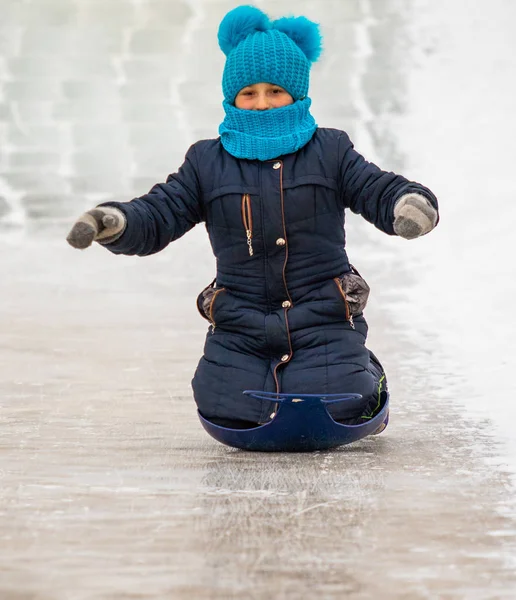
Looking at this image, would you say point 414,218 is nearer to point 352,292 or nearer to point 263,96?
point 352,292

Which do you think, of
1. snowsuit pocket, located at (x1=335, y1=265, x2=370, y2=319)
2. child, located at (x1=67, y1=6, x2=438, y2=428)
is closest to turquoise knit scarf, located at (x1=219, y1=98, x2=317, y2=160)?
child, located at (x1=67, y1=6, x2=438, y2=428)

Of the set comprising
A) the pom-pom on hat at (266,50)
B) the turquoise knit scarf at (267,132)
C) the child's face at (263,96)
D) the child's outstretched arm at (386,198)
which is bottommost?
the child's outstretched arm at (386,198)

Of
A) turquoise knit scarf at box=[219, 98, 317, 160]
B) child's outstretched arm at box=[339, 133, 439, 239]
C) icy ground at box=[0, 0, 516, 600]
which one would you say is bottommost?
icy ground at box=[0, 0, 516, 600]

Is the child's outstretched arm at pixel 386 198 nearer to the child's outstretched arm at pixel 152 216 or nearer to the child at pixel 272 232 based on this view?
the child at pixel 272 232

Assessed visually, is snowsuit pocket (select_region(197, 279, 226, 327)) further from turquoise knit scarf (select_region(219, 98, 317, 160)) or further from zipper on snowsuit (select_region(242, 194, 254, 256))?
turquoise knit scarf (select_region(219, 98, 317, 160))

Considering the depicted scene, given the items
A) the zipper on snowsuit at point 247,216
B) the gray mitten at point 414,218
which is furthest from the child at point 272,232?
the gray mitten at point 414,218

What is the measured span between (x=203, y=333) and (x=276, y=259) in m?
1.17

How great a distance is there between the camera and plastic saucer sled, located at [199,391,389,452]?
6.07 ft

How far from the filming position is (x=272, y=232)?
1.92 metres

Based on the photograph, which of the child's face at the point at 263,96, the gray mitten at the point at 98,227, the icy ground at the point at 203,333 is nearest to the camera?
the icy ground at the point at 203,333

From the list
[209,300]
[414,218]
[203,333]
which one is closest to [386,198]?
[414,218]

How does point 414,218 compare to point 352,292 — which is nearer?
point 414,218

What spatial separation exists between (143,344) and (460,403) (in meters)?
0.97

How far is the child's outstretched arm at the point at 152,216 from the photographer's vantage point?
1.81m
